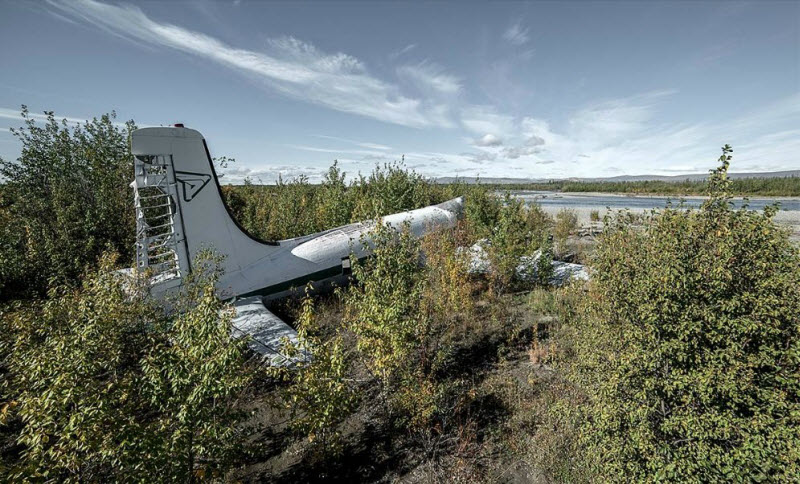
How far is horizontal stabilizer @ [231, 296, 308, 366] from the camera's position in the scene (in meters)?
8.32

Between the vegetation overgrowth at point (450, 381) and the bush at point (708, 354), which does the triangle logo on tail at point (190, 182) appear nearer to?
the vegetation overgrowth at point (450, 381)

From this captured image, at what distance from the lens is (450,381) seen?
8.80 metres

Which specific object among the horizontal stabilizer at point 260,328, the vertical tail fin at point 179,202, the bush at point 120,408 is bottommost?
the horizontal stabilizer at point 260,328

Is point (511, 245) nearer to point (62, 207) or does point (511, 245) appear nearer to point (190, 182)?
point (190, 182)

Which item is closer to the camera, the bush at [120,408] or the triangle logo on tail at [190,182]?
the bush at [120,408]

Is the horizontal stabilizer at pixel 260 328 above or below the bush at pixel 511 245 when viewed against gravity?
below

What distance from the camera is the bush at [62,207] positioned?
11219 mm

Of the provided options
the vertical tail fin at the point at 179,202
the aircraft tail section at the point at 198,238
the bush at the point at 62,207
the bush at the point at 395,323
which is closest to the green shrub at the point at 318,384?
the bush at the point at 395,323

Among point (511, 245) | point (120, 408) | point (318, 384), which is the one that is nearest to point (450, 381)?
point (318, 384)

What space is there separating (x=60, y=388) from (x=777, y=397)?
8204mm

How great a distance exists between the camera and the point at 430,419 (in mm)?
7371

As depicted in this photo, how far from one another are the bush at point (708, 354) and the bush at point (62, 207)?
15181 millimetres

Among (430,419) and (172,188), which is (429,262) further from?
(172,188)

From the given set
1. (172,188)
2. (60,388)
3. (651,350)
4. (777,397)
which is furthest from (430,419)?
(172,188)
